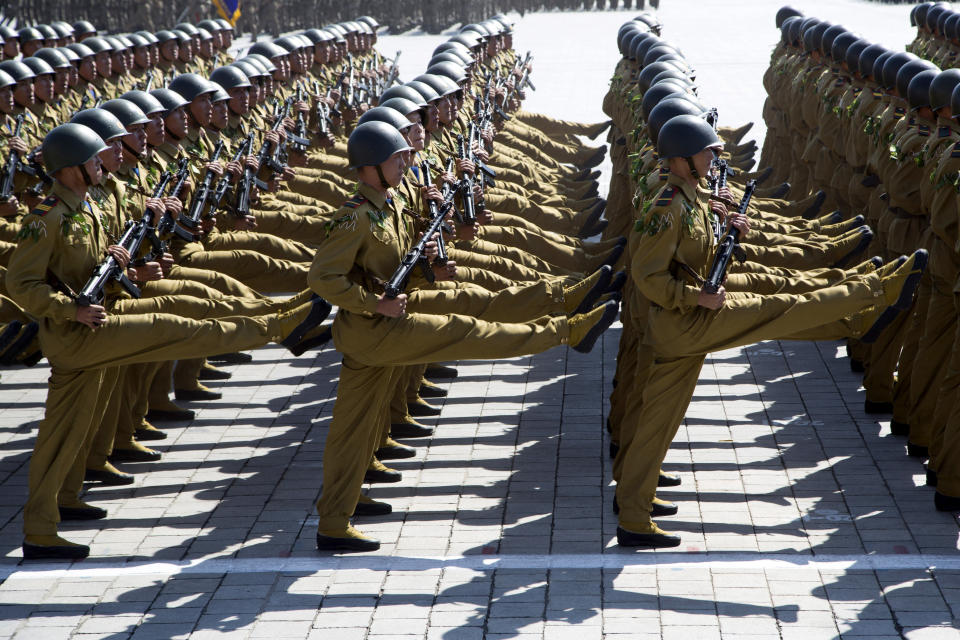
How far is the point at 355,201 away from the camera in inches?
235

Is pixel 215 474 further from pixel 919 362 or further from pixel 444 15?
pixel 444 15

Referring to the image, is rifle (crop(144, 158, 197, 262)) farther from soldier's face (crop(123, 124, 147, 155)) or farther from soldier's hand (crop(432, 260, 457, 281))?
soldier's hand (crop(432, 260, 457, 281))

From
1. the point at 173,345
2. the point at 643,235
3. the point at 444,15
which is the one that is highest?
the point at 643,235

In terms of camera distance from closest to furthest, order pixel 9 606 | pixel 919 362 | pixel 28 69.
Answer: pixel 9 606
pixel 919 362
pixel 28 69

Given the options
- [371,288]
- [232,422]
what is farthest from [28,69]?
[371,288]

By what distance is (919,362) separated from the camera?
23.4 ft

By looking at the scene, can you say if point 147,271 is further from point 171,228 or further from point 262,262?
point 262,262

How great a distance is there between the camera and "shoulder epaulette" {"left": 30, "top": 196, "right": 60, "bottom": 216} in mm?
5930

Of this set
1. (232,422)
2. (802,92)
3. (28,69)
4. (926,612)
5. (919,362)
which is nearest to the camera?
(926,612)

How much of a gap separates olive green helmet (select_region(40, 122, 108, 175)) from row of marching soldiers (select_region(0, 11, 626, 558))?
10mm

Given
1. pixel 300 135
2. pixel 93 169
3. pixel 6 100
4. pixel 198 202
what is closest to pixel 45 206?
pixel 93 169

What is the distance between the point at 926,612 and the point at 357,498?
2.78 metres

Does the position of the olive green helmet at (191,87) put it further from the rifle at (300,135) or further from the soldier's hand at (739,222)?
the soldier's hand at (739,222)

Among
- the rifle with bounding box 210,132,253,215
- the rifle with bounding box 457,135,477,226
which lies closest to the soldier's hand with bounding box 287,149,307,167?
the rifle with bounding box 210,132,253,215
